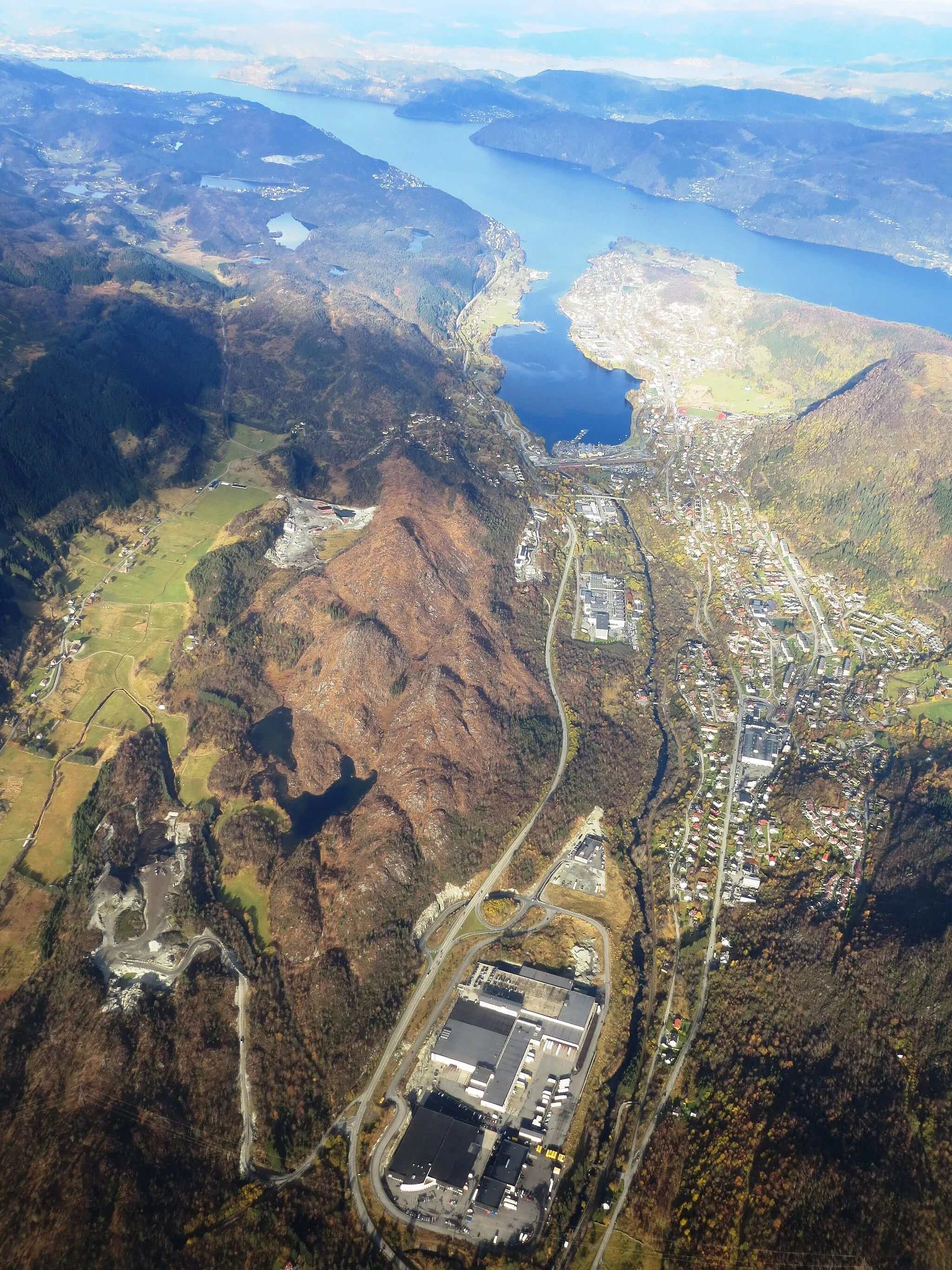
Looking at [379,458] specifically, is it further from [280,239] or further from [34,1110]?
[280,239]

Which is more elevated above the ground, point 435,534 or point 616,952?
point 435,534

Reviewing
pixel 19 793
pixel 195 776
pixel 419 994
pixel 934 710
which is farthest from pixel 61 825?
pixel 934 710

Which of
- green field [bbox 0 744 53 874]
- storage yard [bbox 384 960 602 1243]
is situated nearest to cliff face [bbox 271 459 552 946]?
storage yard [bbox 384 960 602 1243]

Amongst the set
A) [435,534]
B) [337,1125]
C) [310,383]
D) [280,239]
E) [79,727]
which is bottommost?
[337,1125]

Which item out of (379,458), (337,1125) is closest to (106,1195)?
(337,1125)

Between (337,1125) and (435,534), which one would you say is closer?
(337,1125)

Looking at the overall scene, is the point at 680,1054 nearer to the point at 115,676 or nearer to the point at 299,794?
the point at 299,794

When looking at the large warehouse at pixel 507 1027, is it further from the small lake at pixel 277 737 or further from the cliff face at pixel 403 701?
the small lake at pixel 277 737
